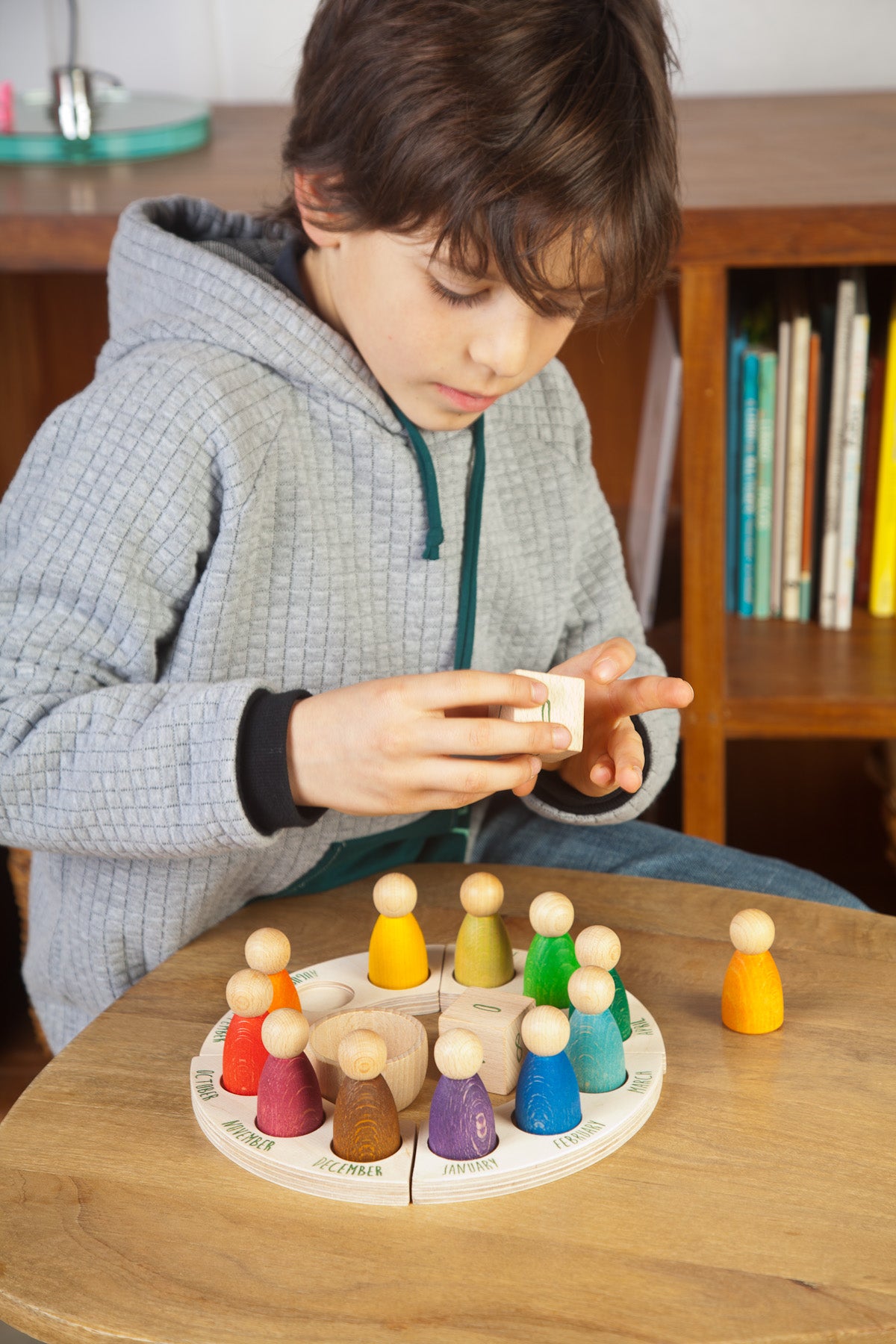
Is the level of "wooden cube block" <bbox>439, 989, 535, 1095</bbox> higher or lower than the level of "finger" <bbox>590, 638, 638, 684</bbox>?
lower

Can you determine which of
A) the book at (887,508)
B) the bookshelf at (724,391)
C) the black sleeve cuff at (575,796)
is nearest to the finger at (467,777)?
the black sleeve cuff at (575,796)

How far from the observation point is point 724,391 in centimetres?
125

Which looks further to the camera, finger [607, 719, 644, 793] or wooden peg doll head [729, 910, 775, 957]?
finger [607, 719, 644, 793]

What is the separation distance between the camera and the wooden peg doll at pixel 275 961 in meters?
0.73

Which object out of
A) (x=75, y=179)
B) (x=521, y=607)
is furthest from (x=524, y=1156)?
(x=75, y=179)

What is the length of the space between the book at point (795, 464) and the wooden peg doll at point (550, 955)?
766 mm

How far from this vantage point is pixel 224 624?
0.90 metres

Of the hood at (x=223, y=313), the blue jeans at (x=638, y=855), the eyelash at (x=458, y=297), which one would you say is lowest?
the blue jeans at (x=638, y=855)

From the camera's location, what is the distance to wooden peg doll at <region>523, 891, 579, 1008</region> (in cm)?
75

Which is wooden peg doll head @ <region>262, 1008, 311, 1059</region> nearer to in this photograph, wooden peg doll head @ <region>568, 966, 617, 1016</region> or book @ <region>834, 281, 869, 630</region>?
Result: wooden peg doll head @ <region>568, 966, 617, 1016</region>

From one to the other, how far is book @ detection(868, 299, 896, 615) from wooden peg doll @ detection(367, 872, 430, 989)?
834 mm

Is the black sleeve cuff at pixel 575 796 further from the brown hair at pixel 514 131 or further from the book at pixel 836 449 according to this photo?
the book at pixel 836 449

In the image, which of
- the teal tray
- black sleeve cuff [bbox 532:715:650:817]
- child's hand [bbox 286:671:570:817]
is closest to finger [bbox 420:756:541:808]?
child's hand [bbox 286:671:570:817]

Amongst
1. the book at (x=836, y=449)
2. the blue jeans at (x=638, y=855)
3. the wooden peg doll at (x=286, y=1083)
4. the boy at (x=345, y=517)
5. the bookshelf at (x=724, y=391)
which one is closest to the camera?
the wooden peg doll at (x=286, y=1083)
